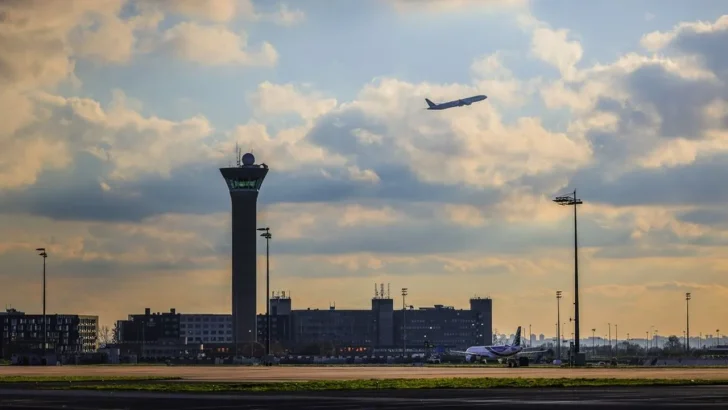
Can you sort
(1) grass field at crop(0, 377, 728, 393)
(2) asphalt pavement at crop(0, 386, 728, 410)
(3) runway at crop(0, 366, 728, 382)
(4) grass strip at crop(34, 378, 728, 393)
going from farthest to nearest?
(3) runway at crop(0, 366, 728, 382), (1) grass field at crop(0, 377, 728, 393), (4) grass strip at crop(34, 378, 728, 393), (2) asphalt pavement at crop(0, 386, 728, 410)

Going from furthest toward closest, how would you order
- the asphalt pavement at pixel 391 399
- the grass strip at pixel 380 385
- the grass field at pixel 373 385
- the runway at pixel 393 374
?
the runway at pixel 393 374, the grass field at pixel 373 385, the grass strip at pixel 380 385, the asphalt pavement at pixel 391 399

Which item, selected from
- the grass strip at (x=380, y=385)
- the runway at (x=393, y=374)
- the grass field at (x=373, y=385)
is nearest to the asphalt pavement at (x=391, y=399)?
the grass strip at (x=380, y=385)

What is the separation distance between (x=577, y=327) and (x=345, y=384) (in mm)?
68814

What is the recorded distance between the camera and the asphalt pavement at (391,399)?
185 ft

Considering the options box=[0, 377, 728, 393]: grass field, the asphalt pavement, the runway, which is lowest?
the runway

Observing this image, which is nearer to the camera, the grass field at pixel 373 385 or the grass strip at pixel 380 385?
the grass strip at pixel 380 385

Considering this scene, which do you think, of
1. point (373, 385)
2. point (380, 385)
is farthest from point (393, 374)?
point (373, 385)

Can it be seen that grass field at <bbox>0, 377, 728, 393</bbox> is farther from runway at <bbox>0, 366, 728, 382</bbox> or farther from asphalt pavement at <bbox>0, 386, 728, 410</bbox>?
runway at <bbox>0, 366, 728, 382</bbox>

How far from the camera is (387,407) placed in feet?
182

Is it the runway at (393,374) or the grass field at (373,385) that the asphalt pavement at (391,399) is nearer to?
the grass field at (373,385)

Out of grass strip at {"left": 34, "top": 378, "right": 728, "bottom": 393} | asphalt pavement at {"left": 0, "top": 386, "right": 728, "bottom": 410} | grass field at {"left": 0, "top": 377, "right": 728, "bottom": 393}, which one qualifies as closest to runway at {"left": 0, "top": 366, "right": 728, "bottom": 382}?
grass field at {"left": 0, "top": 377, "right": 728, "bottom": 393}

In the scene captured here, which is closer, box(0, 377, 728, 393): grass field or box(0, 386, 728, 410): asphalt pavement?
box(0, 386, 728, 410): asphalt pavement

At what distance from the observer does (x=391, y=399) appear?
62.7 meters

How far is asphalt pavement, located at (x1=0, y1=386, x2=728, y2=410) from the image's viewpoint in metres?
56.3
